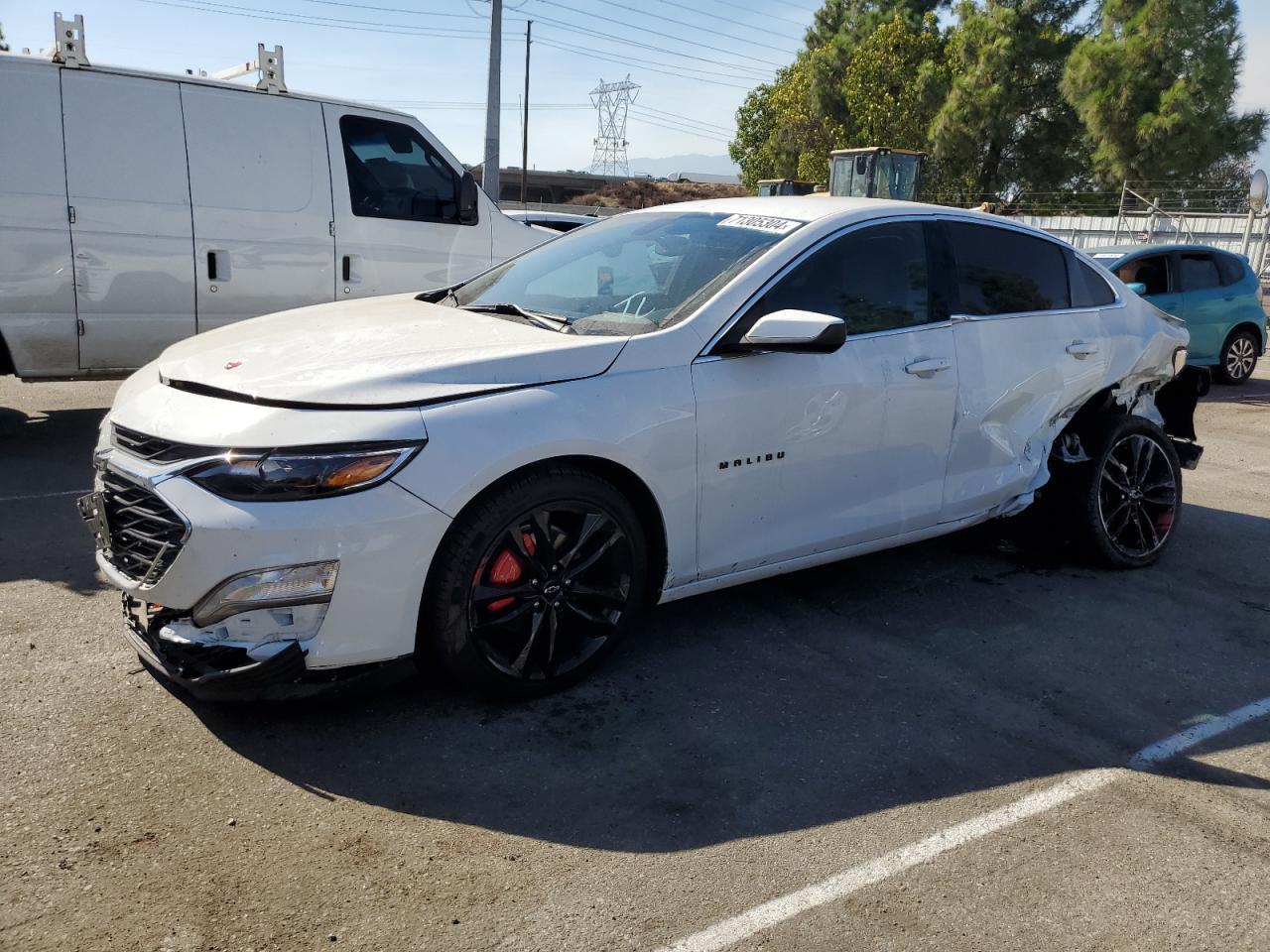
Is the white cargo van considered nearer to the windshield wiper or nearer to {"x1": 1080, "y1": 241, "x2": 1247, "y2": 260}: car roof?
the windshield wiper

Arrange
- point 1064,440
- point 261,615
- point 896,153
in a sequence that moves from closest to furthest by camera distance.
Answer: point 261,615, point 1064,440, point 896,153

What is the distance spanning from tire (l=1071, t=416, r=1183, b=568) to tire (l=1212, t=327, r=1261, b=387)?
7.61 metres

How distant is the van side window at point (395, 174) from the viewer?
7.80 metres

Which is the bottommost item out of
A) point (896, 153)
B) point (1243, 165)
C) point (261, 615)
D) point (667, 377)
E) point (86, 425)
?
point (86, 425)

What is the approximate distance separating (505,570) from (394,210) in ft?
17.3

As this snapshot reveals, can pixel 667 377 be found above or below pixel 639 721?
above

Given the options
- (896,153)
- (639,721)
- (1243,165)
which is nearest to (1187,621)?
(639,721)

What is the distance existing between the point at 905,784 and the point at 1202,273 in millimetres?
10314

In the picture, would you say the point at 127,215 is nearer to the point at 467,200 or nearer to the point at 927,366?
the point at 467,200

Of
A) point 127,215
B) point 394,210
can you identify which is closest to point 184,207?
point 127,215

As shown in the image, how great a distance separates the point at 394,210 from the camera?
8.02m

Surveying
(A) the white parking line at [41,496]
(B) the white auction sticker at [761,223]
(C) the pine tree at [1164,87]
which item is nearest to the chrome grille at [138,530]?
(B) the white auction sticker at [761,223]

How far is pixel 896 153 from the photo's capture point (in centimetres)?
1477

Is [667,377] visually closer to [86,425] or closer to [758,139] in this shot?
[86,425]
